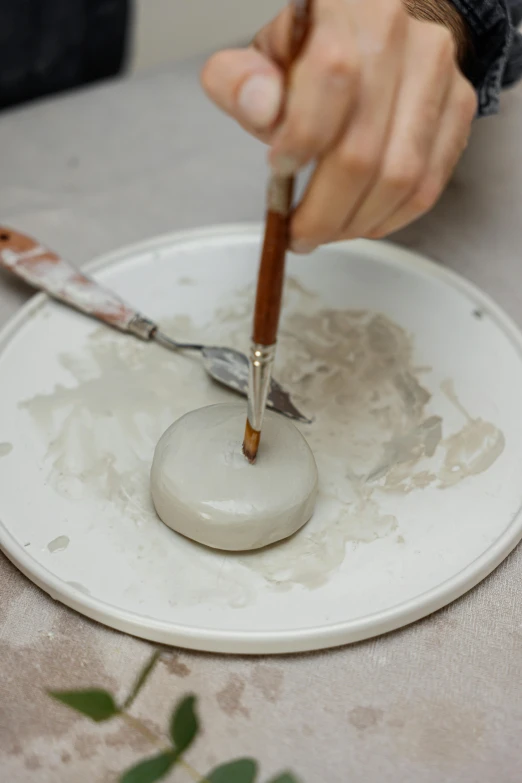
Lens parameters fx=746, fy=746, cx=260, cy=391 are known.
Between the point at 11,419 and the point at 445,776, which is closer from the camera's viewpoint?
the point at 445,776

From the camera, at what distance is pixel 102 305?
925 millimetres

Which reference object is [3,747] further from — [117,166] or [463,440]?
[117,166]

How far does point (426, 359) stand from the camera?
→ 0.90m

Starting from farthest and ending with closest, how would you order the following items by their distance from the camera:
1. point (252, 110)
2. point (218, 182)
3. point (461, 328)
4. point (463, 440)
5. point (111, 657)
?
point (218, 182), point (461, 328), point (463, 440), point (111, 657), point (252, 110)

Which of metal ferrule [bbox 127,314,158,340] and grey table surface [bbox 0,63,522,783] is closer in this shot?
grey table surface [bbox 0,63,522,783]

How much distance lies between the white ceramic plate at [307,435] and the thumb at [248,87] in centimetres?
37

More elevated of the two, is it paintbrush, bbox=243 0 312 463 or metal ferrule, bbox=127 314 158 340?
paintbrush, bbox=243 0 312 463

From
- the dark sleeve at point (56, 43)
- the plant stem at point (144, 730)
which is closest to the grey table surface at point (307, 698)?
the plant stem at point (144, 730)

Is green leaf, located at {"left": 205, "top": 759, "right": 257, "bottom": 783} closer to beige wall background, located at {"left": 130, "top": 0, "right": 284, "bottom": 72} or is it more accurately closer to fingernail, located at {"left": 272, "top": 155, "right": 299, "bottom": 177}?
fingernail, located at {"left": 272, "top": 155, "right": 299, "bottom": 177}

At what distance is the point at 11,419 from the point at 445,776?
0.55 meters

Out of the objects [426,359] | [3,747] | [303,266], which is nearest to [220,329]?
[303,266]

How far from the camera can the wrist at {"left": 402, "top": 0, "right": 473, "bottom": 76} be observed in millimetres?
845

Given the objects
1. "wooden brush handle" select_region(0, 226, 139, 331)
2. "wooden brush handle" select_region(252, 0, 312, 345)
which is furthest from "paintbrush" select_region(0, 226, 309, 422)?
"wooden brush handle" select_region(252, 0, 312, 345)

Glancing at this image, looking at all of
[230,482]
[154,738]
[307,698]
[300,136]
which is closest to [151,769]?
[154,738]
